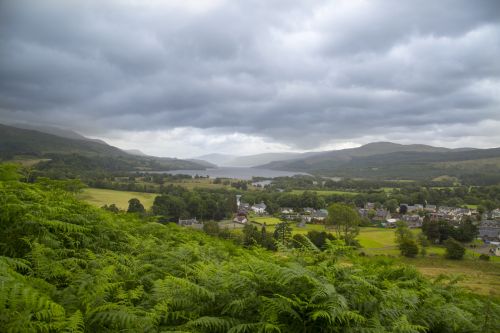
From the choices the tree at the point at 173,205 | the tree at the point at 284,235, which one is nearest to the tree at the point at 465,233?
the tree at the point at 284,235

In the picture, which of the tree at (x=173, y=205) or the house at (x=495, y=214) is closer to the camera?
the tree at (x=173, y=205)

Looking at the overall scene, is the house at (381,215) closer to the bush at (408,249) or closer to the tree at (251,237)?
the bush at (408,249)

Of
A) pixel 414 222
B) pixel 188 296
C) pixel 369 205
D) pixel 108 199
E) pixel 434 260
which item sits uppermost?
pixel 188 296

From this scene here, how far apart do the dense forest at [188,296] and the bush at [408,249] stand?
101 feet

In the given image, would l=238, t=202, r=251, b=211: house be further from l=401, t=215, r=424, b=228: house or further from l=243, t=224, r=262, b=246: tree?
l=243, t=224, r=262, b=246: tree

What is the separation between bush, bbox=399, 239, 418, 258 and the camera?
33469 millimetres

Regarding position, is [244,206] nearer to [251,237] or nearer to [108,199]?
[108,199]

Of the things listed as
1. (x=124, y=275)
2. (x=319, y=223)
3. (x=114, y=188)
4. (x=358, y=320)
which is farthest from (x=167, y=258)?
(x=114, y=188)

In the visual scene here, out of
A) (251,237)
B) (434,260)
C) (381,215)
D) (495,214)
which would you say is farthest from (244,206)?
(495,214)

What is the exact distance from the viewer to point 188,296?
4320 millimetres

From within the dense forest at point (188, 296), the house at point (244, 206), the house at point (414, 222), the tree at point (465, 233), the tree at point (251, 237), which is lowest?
the house at point (414, 222)

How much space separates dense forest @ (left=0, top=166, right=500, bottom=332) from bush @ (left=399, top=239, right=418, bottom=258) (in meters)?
30.8

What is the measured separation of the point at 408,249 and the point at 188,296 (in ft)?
A: 118

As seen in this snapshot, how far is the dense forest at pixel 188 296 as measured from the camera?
11.0ft
